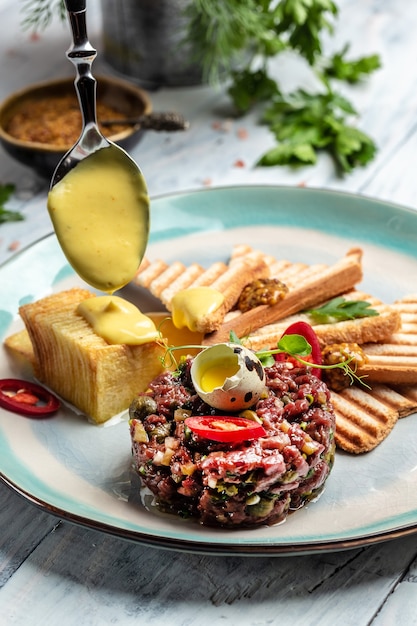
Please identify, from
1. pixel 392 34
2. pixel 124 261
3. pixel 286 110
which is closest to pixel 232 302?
pixel 124 261

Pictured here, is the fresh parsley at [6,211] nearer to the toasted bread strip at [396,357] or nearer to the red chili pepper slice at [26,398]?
the red chili pepper slice at [26,398]

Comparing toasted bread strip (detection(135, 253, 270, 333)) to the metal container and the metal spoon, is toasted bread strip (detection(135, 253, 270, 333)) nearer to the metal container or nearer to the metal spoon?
the metal spoon

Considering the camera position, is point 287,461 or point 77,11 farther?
point 77,11

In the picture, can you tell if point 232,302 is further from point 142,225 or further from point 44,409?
point 44,409

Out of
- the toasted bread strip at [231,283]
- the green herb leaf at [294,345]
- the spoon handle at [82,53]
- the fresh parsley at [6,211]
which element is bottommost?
the fresh parsley at [6,211]

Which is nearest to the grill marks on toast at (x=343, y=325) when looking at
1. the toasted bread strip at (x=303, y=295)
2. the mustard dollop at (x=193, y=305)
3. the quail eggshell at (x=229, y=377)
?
the toasted bread strip at (x=303, y=295)

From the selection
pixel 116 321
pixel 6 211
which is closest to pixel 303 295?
pixel 116 321
